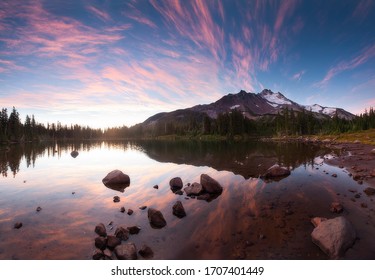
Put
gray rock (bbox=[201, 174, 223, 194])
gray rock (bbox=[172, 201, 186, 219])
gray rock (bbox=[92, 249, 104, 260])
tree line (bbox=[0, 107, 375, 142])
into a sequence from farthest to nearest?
tree line (bbox=[0, 107, 375, 142]) < gray rock (bbox=[201, 174, 223, 194]) < gray rock (bbox=[172, 201, 186, 219]) < gray rock (bbox=[92, 249, 104, 260])

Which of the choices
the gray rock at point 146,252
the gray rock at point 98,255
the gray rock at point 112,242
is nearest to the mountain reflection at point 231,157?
the gray rock at point 146,252

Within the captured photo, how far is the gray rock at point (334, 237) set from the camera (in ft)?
27.6

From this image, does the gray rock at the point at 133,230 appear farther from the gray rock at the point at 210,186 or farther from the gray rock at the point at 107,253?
the gray rock at the point at 210,186

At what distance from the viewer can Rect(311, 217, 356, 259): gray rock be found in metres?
8.40

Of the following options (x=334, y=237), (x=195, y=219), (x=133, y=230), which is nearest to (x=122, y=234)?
(x=133, y=230)

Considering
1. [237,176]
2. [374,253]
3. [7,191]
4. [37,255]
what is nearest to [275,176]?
[237,176]

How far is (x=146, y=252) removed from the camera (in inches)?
A: 351

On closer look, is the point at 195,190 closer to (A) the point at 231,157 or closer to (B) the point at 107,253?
(B) the point at 107,253

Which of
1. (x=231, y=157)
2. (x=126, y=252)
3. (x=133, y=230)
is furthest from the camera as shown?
(x=231, y=157)

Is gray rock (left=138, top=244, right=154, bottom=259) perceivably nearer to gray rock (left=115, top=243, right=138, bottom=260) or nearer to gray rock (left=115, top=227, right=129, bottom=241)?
gray rock (left=115, top=243, right=138, bottom=260)

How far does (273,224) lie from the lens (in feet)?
37.5

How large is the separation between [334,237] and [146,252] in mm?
7932

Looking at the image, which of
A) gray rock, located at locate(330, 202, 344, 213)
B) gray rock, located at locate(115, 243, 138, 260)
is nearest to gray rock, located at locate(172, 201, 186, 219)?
gray rock, located at locate(115, 243, 138, 260)

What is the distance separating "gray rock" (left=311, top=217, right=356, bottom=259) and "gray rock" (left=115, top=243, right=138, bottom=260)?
784cm
